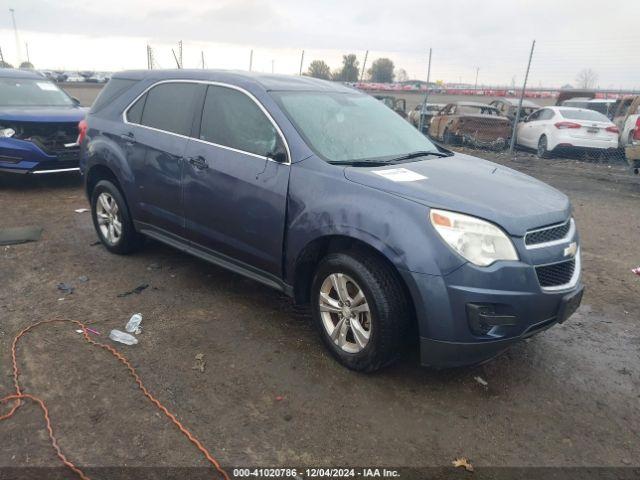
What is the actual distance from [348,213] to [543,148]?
38.5ft

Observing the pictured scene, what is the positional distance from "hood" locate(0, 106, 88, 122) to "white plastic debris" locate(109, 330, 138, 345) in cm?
497

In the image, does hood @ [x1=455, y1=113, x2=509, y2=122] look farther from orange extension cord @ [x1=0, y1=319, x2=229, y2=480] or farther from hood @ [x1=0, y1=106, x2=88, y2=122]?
orange extension cord @ [x1=0, y1=319, x2=229, y2=480]

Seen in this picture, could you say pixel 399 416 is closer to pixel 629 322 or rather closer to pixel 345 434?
pixel 345 434

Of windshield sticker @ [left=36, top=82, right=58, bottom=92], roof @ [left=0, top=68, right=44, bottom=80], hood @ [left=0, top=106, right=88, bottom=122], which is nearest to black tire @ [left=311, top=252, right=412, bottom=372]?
hood @ [left=0, top=106, right=88, bottom=122]

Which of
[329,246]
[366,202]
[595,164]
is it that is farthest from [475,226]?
[595,164]

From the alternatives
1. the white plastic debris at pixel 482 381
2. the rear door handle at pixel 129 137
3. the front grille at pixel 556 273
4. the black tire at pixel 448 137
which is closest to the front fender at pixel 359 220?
the front grille at pixel 556 273

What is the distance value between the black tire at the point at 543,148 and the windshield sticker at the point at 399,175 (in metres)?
11.1

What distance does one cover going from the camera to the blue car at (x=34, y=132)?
742 cm

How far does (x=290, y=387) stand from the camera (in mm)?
3154

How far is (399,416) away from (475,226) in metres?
1.15

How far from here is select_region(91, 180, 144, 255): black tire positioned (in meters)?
4.94

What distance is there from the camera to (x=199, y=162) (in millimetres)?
4012

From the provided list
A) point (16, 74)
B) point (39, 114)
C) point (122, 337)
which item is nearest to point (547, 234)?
point (122, 337)

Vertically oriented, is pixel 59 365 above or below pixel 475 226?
below
